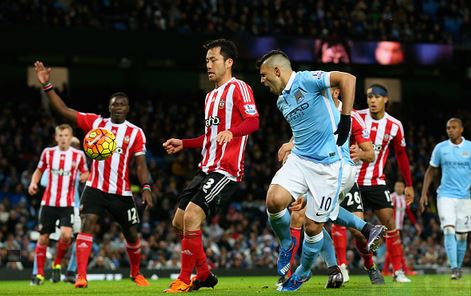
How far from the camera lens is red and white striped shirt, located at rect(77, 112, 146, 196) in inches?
439

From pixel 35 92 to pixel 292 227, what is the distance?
1890cm

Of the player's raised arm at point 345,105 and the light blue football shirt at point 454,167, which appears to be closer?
the player's raised arm at point 345,105

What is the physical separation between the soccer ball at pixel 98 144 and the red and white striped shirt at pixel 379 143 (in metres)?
Result: 3.38

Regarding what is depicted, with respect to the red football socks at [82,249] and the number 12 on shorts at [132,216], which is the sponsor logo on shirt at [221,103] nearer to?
the number 12 on shorts at [132,216]

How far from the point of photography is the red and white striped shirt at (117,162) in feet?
36.6

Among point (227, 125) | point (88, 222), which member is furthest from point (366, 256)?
point (88, 222)

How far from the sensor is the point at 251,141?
2794cm

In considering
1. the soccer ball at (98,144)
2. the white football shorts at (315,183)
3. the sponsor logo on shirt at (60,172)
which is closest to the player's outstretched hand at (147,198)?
the soccer ball at (98,144)

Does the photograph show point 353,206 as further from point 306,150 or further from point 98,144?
point 98,144

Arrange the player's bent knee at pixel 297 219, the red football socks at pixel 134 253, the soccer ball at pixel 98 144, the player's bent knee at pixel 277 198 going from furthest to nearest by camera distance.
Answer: the red football socks at pixel 134 253, the player's bent knee at pixel 297 219, the soccer ball at pixel 98 144, the player's bent knee at pixel 277 198

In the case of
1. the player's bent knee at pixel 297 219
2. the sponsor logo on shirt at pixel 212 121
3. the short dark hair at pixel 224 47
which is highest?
the short dark hair at pixel 224 47

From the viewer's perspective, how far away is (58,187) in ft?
44.9

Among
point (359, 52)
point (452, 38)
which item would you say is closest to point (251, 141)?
point (359, 52)

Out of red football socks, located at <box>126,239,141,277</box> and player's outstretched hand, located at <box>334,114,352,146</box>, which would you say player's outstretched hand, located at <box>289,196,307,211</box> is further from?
red football socks, located at <box>126,239,141,277</box>
